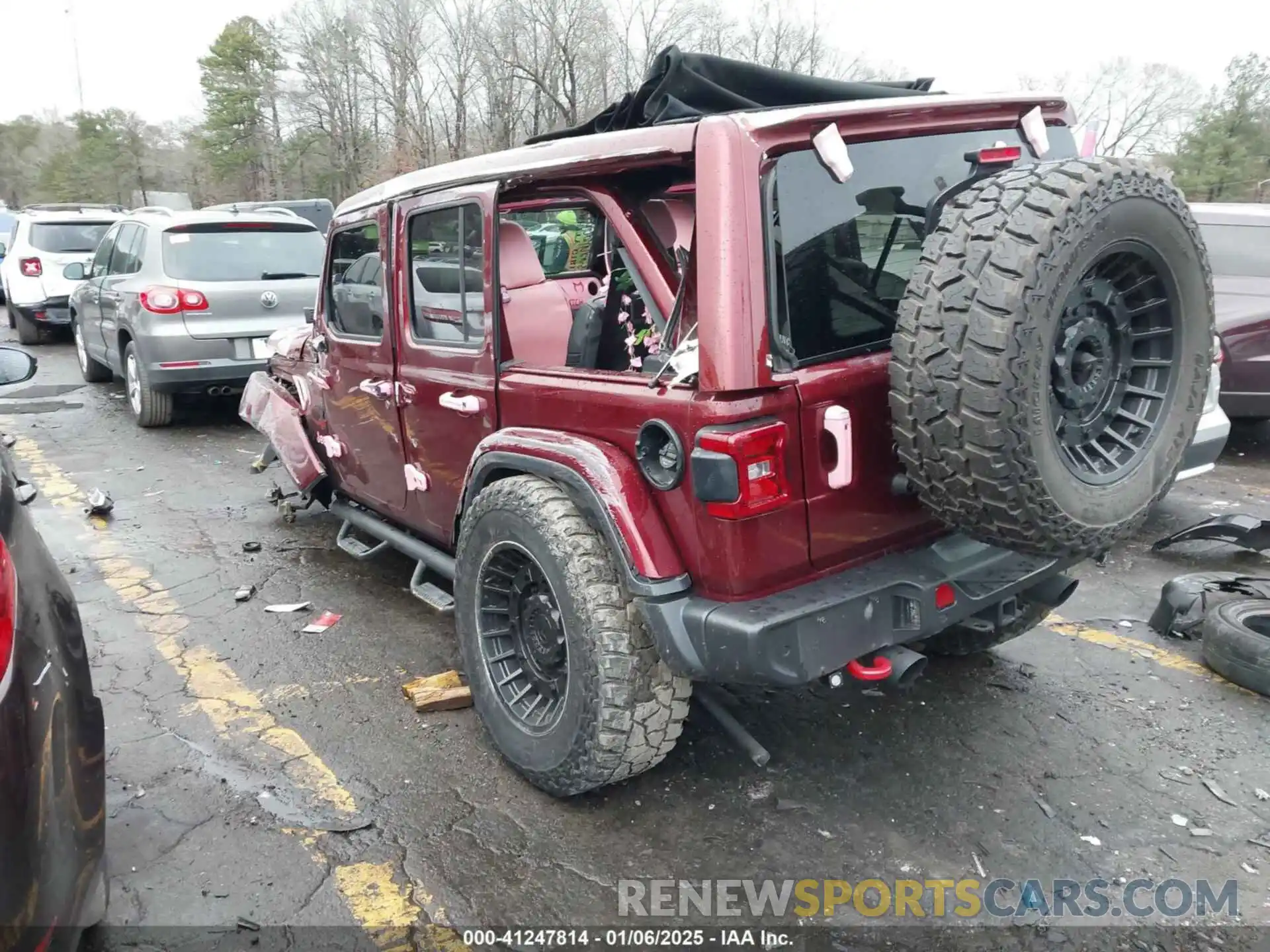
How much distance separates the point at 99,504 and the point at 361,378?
3.04 metres

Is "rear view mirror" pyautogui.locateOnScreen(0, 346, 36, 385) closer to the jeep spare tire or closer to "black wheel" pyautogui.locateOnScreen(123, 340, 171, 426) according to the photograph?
the jeep spare tire

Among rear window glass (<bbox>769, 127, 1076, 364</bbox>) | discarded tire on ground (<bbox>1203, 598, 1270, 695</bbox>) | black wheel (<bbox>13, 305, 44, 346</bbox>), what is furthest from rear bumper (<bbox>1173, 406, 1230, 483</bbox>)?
black wheel (<bbox>13, 305, 44, 346</bbox>)

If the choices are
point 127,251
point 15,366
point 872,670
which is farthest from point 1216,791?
point 127,251

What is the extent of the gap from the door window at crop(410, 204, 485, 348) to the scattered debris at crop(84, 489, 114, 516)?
362cm

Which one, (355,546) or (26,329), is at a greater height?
(26,329)

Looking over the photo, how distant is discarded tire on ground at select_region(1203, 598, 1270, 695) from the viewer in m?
3.43

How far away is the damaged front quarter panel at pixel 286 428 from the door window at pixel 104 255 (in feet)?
16.0

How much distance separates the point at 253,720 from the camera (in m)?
3.51

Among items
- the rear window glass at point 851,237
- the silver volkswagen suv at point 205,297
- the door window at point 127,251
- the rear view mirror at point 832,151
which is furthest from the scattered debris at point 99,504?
the rear view mirror at point 832,151

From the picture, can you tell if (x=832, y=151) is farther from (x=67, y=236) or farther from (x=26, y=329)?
(x=26, y=329)

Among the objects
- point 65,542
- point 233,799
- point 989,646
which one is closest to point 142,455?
point 65,542

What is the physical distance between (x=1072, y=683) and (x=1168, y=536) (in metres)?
1.82

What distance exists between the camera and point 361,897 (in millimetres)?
2535

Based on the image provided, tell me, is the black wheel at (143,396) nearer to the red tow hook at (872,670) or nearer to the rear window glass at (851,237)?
the rear window glass at (851,237)
